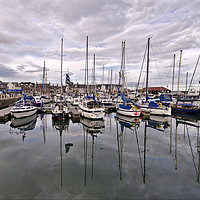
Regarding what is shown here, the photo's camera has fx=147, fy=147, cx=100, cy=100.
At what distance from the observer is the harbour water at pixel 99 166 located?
6.98 meters

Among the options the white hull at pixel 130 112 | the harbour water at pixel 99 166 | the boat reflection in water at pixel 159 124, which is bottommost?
the harbour water at pixel 99 166

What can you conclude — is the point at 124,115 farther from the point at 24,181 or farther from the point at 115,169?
the point at 24,181

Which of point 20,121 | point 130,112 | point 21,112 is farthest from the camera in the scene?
point 130,112

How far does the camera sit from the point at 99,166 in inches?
370

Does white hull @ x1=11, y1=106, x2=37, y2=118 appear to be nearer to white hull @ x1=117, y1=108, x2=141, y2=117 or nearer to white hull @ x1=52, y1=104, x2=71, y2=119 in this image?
white hull @ x1=52, y1=104, x2=71, y2=119

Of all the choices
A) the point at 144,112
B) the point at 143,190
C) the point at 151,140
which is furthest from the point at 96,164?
the point at 144,112

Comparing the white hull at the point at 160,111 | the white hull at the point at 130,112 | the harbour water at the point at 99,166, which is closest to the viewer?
the harbour water at the point at 99,166

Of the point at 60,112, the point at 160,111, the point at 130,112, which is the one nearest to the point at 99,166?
the point at 60,112

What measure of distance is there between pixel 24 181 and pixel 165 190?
7.15 m

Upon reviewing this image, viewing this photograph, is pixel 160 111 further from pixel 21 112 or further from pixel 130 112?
pixel 21 112

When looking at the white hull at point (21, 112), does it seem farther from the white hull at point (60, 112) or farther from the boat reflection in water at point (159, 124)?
the boat reflection in water at point (159, 124)

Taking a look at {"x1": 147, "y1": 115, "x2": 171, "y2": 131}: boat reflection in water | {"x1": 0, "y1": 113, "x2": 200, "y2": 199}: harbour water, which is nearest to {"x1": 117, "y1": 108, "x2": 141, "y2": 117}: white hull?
{"x1": 147, "y1": 115, "x2": 171, "y2": 131}: boat reflection in water

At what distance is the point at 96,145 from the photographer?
13.3 meters

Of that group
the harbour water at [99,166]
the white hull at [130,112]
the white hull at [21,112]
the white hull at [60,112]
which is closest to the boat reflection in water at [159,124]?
the white hull at [130,112]
